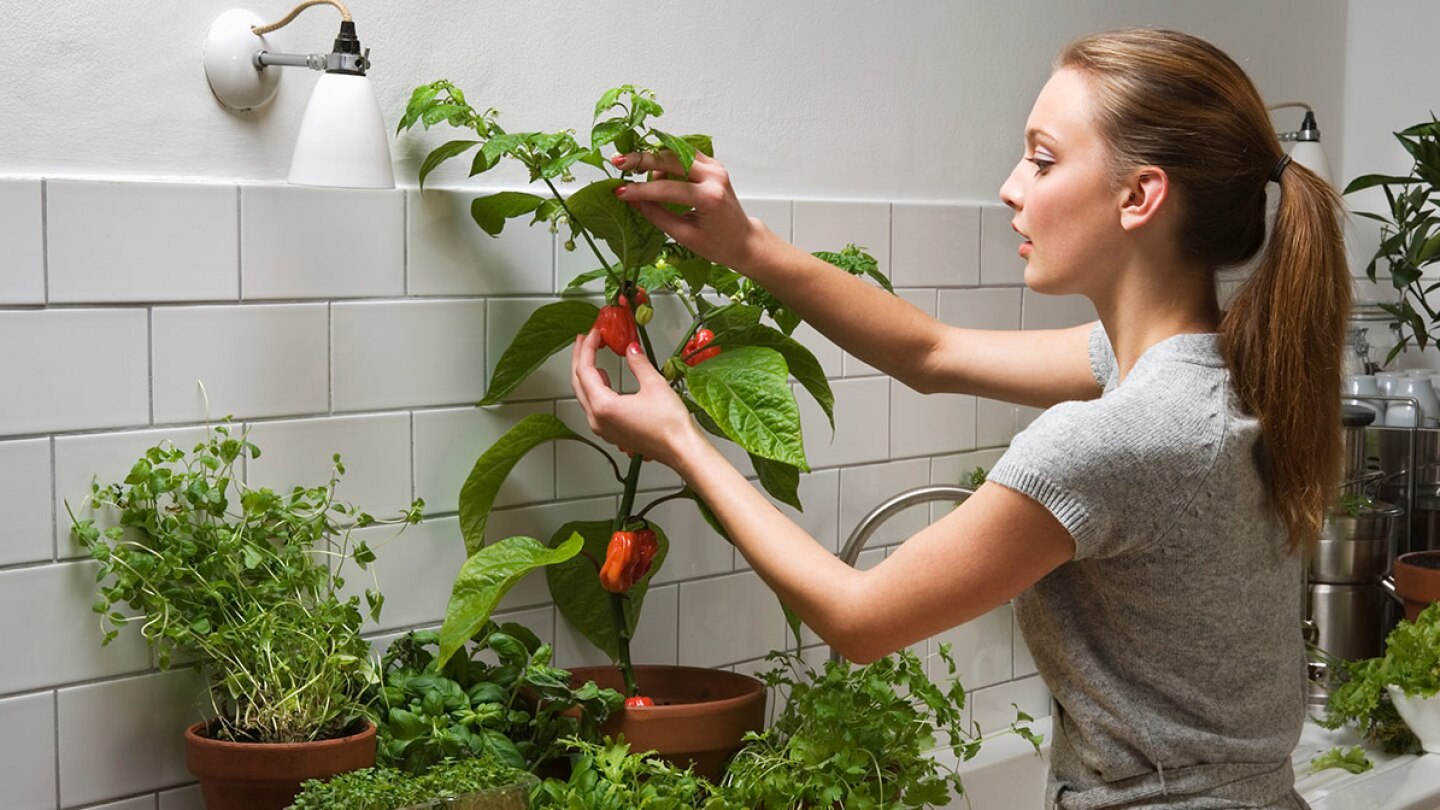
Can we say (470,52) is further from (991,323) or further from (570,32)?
(991,323)

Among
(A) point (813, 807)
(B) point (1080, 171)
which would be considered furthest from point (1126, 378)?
(A) point (813, 807)

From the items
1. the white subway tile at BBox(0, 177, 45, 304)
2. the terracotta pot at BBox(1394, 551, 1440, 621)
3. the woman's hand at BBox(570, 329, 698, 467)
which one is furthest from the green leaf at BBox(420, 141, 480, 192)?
the terracotta pot at BBox(1394, 551, 1440, 621)

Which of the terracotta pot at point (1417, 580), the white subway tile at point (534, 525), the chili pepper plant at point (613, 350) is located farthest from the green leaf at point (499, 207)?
the terracotta pot at point (1417, 580)

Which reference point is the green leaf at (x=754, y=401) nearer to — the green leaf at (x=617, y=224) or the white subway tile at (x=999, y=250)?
the green leaf at (x=617, y=224)

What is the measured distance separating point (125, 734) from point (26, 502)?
0.24 metres

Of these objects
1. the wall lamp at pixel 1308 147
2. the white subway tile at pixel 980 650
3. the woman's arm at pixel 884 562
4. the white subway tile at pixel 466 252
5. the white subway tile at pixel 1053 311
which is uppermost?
the wall lamp at pixel 1308 147

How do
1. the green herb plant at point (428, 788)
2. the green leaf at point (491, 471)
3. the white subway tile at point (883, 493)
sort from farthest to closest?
the white subway tile at point (883, 493)
the green leaf at point (491, 471)
the green herb plant at point (428, 788)

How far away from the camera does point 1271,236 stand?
4.47 feet

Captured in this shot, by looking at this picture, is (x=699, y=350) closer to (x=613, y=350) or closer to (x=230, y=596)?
(x=613, y=350)

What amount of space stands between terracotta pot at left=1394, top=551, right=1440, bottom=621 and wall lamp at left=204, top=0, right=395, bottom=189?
71.6 inches

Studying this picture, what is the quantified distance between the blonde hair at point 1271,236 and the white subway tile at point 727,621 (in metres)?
0.77

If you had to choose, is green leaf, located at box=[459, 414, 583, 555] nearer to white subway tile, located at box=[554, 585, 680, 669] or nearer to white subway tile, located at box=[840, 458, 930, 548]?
white subway tile, located at box=[554, 585, 680, 669]

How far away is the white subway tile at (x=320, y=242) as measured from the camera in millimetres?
1430

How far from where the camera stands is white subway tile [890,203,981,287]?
2.12 metres
